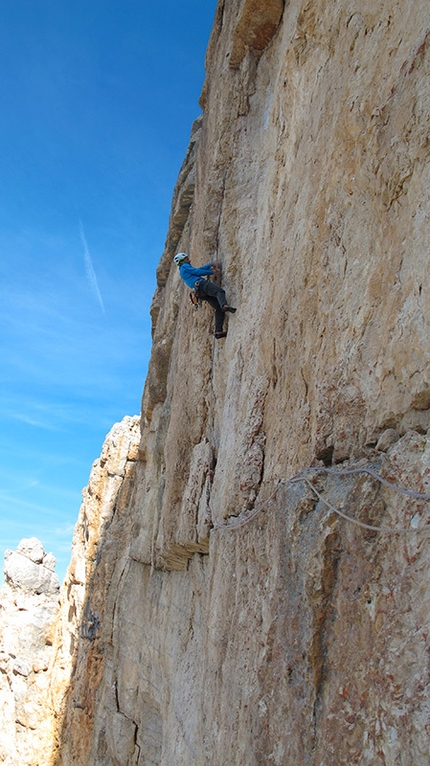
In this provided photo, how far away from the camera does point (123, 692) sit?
1289cm

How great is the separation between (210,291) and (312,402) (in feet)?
11.4

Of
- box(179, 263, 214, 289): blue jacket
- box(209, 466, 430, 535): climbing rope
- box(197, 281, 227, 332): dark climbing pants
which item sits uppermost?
box(179, 263, 214, 289): blue jacket

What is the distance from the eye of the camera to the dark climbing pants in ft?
→ 25.2

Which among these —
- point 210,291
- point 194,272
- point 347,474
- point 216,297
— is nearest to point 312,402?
point 347,474

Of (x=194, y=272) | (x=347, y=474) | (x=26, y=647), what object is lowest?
(x=26, y=647)

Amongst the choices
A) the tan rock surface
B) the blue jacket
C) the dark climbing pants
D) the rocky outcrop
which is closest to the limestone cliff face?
the tan rock surface

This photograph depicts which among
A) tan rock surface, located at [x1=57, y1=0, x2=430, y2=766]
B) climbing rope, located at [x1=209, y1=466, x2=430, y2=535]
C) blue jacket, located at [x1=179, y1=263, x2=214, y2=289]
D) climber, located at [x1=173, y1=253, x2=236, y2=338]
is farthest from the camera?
blue jacket, located at [x1=179, y1=263, x2=214, y2=289]

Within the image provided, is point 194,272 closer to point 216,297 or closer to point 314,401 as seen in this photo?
point 216,297

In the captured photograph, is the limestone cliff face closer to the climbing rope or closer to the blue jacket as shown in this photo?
the climbing rope

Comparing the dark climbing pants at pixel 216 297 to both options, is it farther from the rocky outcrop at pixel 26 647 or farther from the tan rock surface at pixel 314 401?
the rocky outcrop at pixel 26 647

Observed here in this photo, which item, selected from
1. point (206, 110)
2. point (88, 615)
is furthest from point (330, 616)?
point (88, 615)

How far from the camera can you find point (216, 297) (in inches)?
304

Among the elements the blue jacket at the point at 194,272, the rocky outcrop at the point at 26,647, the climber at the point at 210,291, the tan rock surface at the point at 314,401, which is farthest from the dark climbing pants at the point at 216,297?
the rocky outcrop at the point at 26,647

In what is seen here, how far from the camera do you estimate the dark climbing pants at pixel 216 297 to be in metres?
7.68
